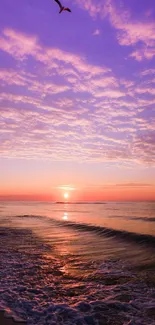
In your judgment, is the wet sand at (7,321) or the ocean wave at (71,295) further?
the ocean wave at (71,295)

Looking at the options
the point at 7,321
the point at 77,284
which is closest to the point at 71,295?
the point at 77,284

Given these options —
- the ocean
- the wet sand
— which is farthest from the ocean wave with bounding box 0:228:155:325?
the wet sand

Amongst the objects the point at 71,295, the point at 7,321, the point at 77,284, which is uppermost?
the point at 7,321

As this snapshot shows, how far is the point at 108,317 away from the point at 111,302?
1.06 meters

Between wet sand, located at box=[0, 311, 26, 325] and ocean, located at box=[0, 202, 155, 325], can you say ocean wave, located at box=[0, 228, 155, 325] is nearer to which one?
ocean, located at box=[0, 202, 155, 325]

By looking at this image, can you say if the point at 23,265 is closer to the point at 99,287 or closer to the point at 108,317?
the point at 99,287

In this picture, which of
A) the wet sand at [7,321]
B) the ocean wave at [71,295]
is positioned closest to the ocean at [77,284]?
the ocean wave at [71,295]

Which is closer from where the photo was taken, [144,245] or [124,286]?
[124,286]

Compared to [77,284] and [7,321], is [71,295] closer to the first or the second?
[77,284]

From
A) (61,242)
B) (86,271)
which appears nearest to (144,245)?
(61,242)

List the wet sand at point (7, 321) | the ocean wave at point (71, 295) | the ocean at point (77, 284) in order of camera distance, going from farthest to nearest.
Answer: the ocean at point (77, 284) < the ocean wave at point (71, 295) < the wet sand at point (7, 321)

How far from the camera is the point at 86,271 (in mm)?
11414

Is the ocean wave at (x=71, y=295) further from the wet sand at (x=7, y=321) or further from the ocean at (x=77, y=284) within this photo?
the wet sand at (x=7, y=321)

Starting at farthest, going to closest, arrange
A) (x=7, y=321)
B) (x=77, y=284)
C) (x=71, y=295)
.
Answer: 1. (x=77, y=284)
2. (x=71, y=295)
3. (x=7, y=321)
